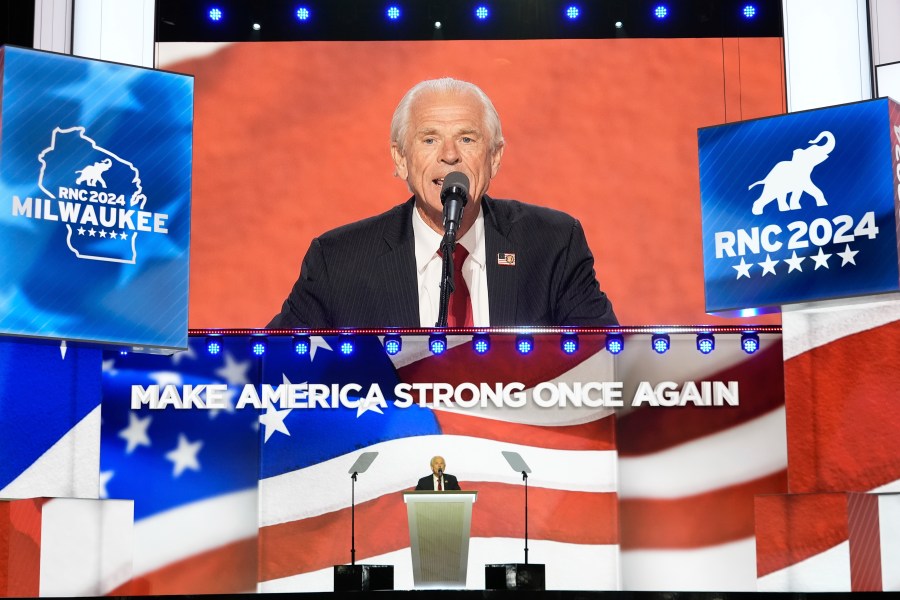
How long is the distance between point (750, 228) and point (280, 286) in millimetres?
4338

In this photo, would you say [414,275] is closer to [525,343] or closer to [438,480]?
[525,343]

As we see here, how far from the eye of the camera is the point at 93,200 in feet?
18.8

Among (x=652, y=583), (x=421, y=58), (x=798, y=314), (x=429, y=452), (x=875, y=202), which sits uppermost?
(x=421, y=58)

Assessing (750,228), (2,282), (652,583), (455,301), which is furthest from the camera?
(455,301)

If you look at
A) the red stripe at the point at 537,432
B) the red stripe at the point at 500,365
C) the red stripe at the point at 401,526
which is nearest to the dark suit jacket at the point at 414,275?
the red stripe at the point at 500,365

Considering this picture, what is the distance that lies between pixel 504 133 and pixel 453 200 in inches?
126

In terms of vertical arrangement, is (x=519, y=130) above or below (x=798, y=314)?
above

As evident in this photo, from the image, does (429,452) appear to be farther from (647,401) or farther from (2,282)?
(2,282)

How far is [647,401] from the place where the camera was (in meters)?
8.25

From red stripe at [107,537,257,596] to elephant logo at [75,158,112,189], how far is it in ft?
10.5

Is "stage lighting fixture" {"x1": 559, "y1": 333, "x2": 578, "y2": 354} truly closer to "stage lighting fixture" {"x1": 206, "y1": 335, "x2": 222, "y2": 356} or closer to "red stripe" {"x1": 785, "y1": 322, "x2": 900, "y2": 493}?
"red stripe" {"x1": 785, "y1": 322, "x2": 900, "y2": 493}

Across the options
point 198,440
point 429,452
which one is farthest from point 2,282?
point 429,452

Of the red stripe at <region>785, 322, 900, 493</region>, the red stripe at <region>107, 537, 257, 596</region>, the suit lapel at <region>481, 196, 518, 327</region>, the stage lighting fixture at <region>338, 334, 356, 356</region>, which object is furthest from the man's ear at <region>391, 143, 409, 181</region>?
the red stripe at <region>785, 322, 900, 493</region>

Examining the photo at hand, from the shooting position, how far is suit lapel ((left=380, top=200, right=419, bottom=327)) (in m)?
9.06
